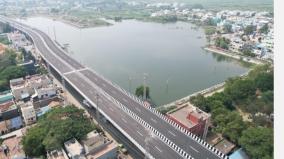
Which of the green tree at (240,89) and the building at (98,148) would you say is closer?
the building at (98,148)

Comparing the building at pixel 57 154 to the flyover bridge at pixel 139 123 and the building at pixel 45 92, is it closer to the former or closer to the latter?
the flyover bridge at pixel 139 123

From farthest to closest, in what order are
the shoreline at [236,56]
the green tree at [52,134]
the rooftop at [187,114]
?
the shoreline at [236,56], the rooftop at [187,114], the green tree at [52,134]

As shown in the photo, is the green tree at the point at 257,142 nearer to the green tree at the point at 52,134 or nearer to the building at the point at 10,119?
the green tree at the point at 52,134

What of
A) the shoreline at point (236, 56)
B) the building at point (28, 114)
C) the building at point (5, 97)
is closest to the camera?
the building at point (28, 114)

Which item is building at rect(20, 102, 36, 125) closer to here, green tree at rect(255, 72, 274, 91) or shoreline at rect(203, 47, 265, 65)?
green tree at rect(255, 72, 274, 91)

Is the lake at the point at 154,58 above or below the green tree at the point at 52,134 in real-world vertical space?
above

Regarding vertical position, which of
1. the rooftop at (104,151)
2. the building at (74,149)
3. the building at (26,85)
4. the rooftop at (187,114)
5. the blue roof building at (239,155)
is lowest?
the blue roof building at (239,155)

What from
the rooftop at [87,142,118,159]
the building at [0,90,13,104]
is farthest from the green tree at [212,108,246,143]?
the building at [0,90,13,104]

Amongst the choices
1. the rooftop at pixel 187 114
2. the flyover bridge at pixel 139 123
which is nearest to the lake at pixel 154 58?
the flyover bridge at pixel 139 123

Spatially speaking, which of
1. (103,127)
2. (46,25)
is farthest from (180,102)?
(46,25)
